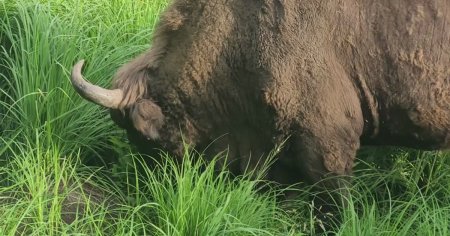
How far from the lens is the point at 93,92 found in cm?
506

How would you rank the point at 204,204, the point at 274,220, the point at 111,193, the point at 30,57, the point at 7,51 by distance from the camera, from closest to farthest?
the point at 204,204, the point at 274,220, the point at 111,193, the point at 30,57, the point at 7,51

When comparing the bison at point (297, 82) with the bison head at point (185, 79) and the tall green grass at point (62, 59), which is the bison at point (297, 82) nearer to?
the bison head at point (185, 79)

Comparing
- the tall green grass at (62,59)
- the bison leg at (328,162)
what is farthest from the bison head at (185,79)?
the tall green grass at (62,59)

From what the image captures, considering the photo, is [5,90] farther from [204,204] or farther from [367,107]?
[367,107]

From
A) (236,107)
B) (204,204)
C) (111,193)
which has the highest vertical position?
(236,107)

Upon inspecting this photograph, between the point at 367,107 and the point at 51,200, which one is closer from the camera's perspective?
the point at 51,200

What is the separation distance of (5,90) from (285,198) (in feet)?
7.62

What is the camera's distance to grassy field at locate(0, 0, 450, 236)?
15.2ft

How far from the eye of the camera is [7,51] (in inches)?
258

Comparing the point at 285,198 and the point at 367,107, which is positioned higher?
the point at 367,107

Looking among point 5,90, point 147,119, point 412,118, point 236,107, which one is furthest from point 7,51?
point 412,118

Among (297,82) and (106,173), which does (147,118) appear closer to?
(106,173)

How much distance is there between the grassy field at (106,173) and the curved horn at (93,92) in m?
0.45

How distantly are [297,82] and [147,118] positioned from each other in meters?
0.97
